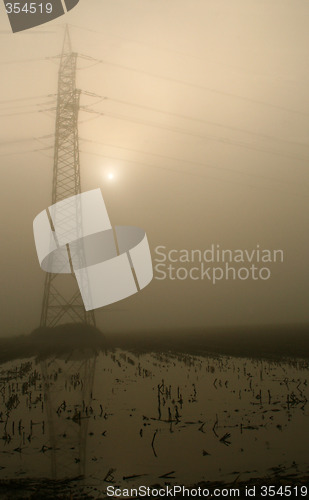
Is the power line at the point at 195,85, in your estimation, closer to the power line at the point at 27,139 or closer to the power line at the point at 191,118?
the power line at the point at 191,118

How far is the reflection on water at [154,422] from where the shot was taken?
2725 millimetres

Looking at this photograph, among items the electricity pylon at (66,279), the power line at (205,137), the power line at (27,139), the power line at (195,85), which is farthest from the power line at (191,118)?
the power line at (27,139)

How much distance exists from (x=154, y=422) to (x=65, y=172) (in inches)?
155

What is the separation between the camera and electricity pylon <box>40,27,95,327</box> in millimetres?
5980

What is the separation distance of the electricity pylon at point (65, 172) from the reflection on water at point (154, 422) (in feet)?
2.87

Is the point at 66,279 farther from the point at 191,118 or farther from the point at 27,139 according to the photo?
the point at 191,118

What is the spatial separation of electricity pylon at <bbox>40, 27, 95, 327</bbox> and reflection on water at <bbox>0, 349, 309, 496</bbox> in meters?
0.88

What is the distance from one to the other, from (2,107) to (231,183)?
11.4 feet

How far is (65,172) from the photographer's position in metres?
6.18

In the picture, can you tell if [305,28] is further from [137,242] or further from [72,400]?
[72,400]

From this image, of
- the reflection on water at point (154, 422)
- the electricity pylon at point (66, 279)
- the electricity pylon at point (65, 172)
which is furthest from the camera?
the electricity pylon at point (65, 172)

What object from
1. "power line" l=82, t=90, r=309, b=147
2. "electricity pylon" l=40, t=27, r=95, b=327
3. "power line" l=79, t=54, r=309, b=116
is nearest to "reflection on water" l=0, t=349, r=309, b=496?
"electricity pylon" l=40, t=27, r=95, b=327

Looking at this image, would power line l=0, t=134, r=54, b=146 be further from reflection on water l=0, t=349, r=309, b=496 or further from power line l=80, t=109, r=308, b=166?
reflection on water l=0, t=349, r=309, b=496

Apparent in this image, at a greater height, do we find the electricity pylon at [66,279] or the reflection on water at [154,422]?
the electricity pylon at [66,279]
